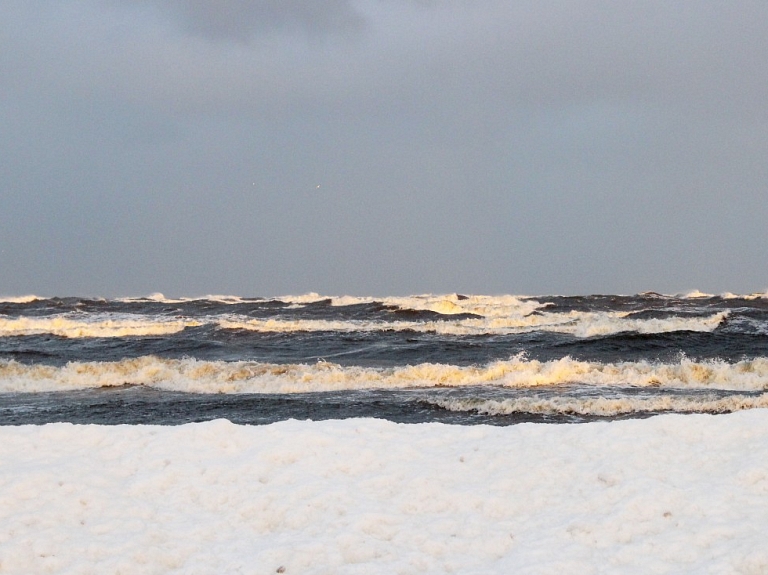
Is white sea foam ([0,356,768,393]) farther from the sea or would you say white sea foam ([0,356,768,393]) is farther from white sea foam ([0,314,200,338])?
white sea foam ([0,314,200,338])

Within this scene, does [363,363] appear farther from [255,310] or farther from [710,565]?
[255,310]

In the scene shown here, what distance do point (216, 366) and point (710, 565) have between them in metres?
14.8

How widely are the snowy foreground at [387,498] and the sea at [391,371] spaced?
5775 millimetres

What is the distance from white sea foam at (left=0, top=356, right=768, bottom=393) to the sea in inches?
1.4

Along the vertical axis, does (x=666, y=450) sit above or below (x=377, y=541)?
above

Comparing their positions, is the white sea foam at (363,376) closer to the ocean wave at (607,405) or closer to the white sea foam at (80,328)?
the ocean wave at (607,405)

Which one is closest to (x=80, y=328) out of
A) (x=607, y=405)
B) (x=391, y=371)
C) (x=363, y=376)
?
(x=363, y=376)

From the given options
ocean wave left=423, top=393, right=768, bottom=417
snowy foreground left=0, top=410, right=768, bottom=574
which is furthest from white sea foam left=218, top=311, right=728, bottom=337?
snowy foreground left=0, top=410, right=768, bottom=574

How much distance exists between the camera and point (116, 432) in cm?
618

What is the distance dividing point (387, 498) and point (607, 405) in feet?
25.7

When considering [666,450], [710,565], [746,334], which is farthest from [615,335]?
[710,565]

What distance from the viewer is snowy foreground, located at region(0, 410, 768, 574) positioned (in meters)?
4.41

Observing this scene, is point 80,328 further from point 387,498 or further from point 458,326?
point 387,498

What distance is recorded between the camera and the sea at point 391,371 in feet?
41.8
